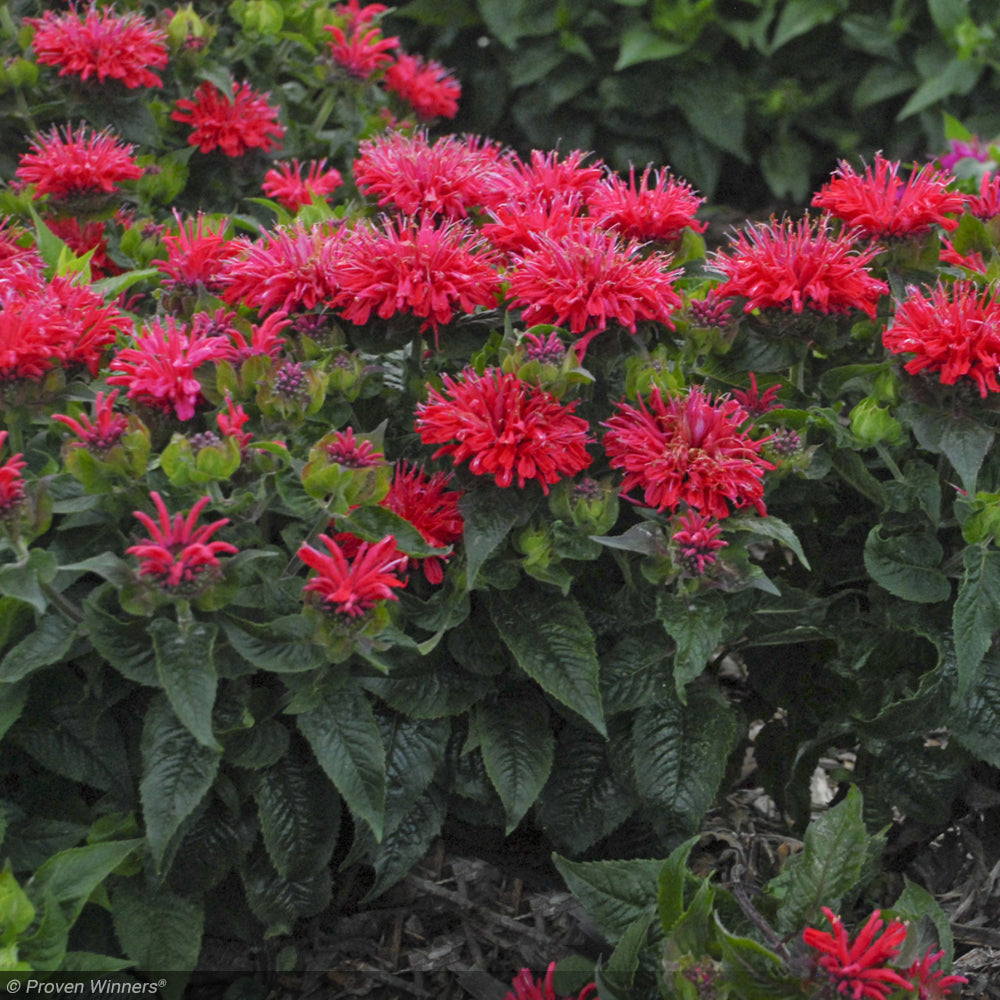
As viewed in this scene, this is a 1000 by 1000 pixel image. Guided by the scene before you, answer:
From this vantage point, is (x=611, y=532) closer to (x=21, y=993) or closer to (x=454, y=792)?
(x=454, y=792)

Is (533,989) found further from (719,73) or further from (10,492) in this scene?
(719,73)

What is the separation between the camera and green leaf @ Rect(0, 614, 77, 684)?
110 centimetres

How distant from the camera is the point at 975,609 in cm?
A: 121

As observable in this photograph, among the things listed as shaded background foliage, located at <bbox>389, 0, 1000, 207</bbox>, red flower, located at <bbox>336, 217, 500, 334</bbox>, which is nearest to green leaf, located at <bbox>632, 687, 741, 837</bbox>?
red flower, located at <bbox>336, 217, 500, 334</bbox>

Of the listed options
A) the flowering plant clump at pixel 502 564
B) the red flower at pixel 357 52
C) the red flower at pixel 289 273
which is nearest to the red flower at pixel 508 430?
the flowering plant clump at pixel 502 564

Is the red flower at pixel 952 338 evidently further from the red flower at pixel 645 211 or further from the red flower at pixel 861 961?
the red flower at pixel 861 961

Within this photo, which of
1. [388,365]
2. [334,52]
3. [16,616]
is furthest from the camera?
[334,52]

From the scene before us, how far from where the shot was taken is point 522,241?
4.40 ft

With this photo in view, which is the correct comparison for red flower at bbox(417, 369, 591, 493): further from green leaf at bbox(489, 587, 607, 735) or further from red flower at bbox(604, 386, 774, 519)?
green leaf at bbox(489, 587, 607, 735)

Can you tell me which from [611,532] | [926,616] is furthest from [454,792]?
[926,616]

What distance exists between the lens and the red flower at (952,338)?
1207 millimetres

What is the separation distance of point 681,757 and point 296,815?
1.47ft

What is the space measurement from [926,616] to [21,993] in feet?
3.46

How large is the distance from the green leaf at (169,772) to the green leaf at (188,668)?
74 mm
